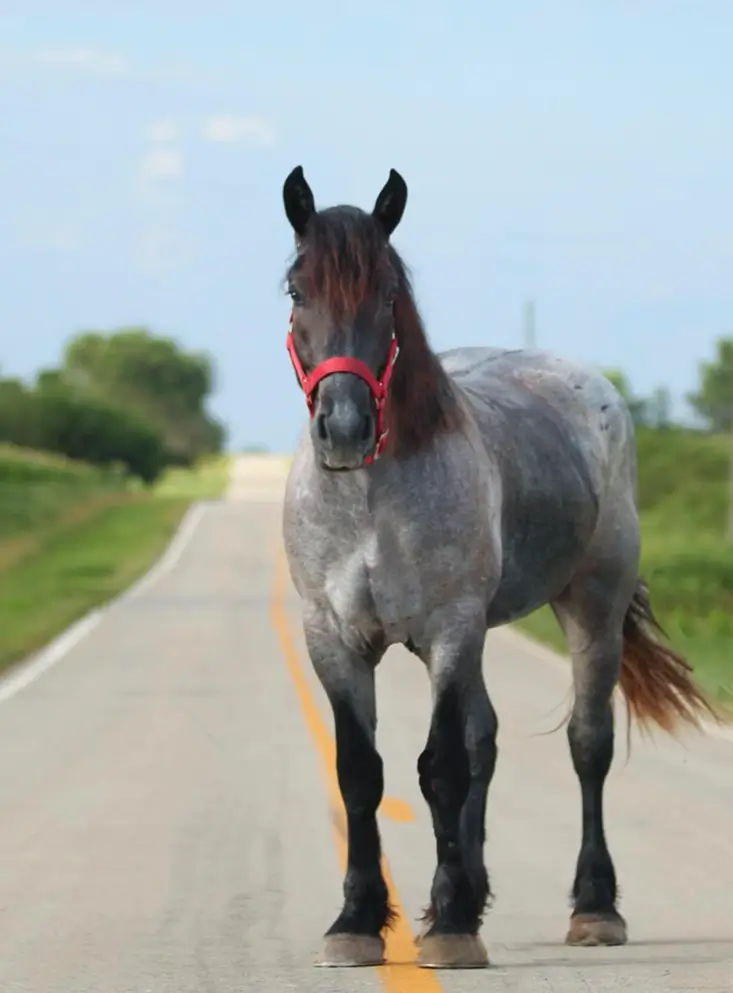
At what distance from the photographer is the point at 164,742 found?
18172 millimetres

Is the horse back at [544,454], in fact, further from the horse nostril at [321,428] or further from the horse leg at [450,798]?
the horse nostril at [321,428]

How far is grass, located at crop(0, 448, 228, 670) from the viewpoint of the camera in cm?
3703

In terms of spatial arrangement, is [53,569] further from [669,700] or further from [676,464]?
[669,700]

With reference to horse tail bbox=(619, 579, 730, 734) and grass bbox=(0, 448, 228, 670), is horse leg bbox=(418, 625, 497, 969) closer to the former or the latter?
horse tail bbox=(619, 579, 730, 734)

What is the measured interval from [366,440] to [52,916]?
3166 mm

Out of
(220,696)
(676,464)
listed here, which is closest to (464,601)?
(220,696)

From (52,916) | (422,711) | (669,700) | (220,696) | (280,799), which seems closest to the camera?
(52,916)

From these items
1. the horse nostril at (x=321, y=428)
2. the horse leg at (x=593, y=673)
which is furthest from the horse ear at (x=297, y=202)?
the horse leg at (x=593, y=673)

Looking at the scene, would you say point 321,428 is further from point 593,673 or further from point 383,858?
point 383,858

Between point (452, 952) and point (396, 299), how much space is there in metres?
2.19

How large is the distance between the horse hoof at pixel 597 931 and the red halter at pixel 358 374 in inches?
87.6

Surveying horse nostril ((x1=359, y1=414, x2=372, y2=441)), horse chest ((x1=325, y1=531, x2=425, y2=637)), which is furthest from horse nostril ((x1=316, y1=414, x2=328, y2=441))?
horse chest ((x1=325, y1=531, x2=425, y2=637))

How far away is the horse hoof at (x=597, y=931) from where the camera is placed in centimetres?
883

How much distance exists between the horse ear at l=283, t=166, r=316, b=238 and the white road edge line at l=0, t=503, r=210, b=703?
605 inches
